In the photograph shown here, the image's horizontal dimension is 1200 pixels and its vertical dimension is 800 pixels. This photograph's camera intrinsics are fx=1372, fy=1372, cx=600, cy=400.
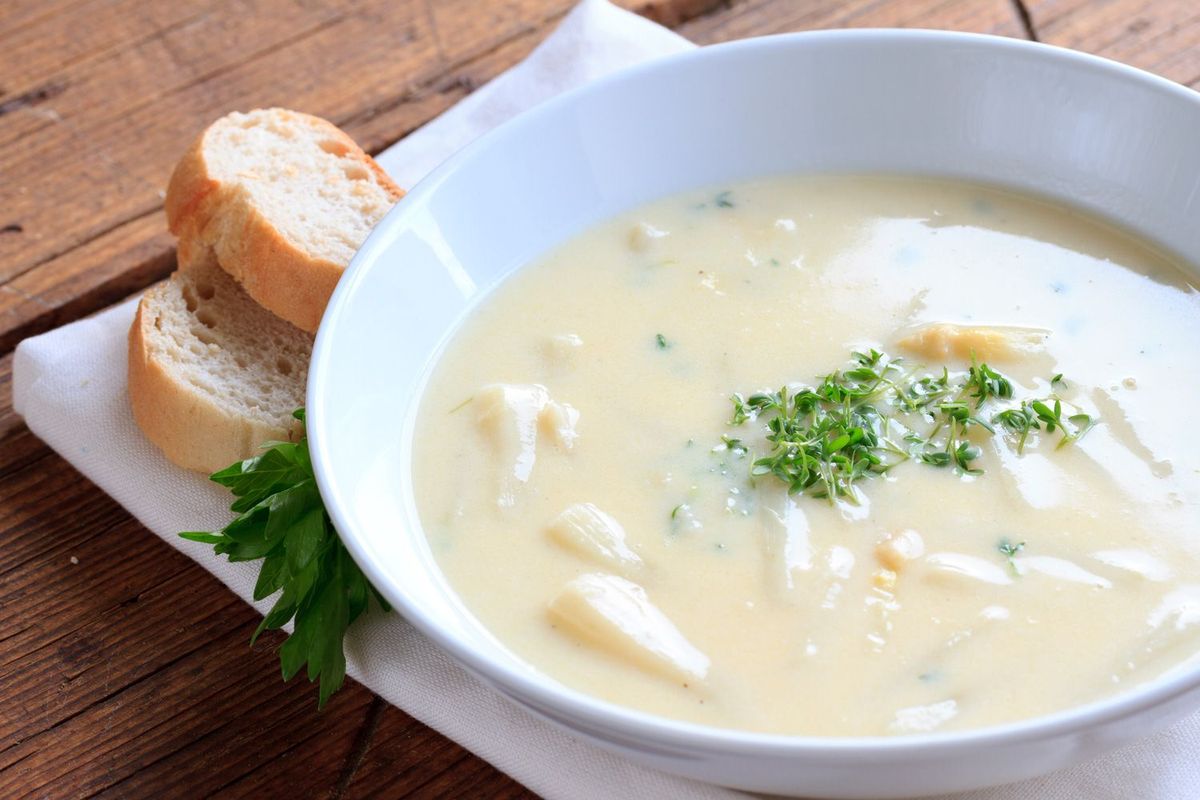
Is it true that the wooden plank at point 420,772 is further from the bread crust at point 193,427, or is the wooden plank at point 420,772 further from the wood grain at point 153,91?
the wood grain at point 153,91

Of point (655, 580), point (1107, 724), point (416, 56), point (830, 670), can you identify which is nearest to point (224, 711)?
point (655, 580)

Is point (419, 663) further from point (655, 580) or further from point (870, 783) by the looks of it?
point (870, 783)

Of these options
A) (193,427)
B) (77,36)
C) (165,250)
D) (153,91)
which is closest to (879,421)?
(193,427)

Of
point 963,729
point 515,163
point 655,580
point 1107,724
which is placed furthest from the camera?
point 515,163

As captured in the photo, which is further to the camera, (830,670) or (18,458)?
(18,458)

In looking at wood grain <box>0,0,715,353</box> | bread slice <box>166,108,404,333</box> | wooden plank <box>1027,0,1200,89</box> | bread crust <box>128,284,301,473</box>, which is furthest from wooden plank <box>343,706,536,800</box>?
wooden plank <box>1027,0,1200,89</box>

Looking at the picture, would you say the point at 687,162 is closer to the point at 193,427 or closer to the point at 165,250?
the point at 193,427
